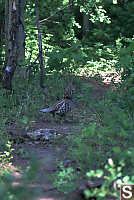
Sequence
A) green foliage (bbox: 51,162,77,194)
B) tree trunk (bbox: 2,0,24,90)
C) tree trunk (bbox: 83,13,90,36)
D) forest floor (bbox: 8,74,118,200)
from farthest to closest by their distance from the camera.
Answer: tree trunk (bbox: 83,13,90,36), tree trunk (bbox: 2,0,24,90), forest floor (bbox: 8,74,118,200), green foliage (bbox: 51,162,77,194)

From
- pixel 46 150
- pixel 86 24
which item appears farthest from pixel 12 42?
pixel 86 24

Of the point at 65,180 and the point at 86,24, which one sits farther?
the point at 86,24

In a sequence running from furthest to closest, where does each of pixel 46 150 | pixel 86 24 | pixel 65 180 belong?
1. pixel 86 24
2. pixel 46 150
3. pixel 65 180

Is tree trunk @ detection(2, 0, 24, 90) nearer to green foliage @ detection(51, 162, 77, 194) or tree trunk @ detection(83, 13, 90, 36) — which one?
green foliage @ detection(51, 162, 77, 194)

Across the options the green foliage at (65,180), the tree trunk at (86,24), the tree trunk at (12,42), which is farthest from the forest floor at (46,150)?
the tree trunk at (86,24)

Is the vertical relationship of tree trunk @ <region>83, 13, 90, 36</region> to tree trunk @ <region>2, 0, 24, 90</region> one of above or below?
above

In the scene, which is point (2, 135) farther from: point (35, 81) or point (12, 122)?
point (35, 81)

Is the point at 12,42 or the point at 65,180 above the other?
the point at 12,42

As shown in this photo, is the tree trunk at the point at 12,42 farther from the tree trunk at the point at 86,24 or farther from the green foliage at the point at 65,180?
the tree trunk at the point at 86,24

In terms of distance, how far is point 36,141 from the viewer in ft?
24.4

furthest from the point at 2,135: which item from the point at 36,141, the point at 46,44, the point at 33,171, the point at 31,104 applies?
the point at 46,44

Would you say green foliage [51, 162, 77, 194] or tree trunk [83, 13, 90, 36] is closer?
green foliage [51, 162, 77, 194]

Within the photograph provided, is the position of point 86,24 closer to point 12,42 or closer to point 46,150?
point 12,42

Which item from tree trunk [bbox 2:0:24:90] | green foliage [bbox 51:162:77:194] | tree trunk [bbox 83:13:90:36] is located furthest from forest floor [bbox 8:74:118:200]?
tree trunk [bbox 83:13:90:36]
